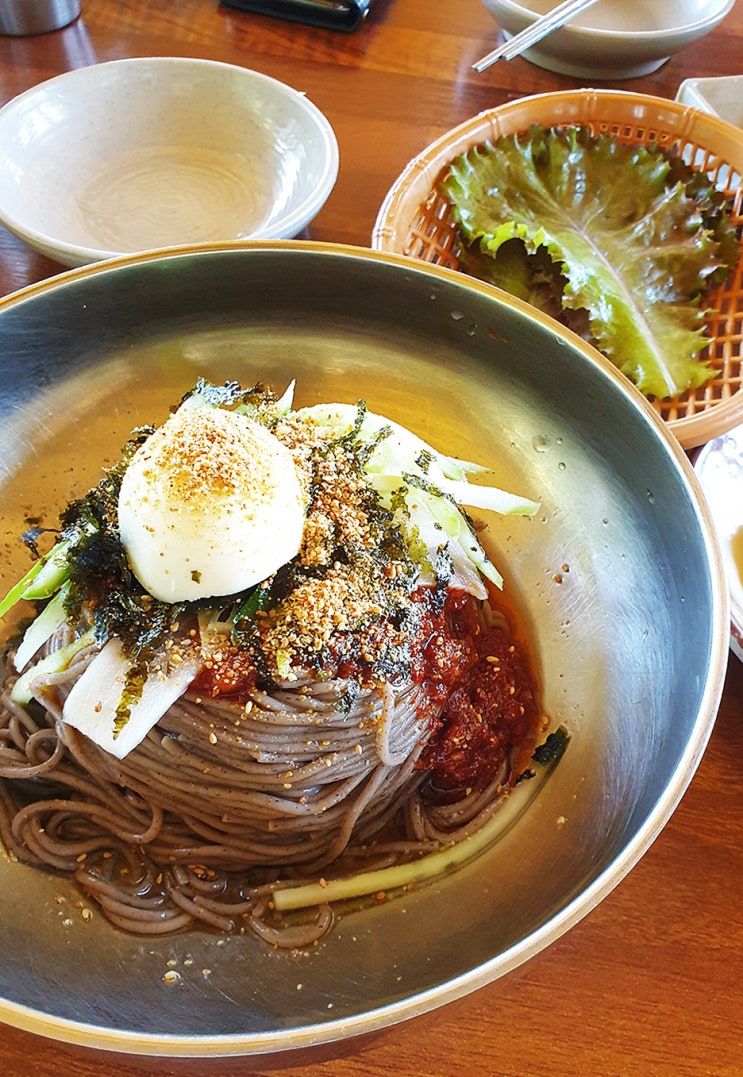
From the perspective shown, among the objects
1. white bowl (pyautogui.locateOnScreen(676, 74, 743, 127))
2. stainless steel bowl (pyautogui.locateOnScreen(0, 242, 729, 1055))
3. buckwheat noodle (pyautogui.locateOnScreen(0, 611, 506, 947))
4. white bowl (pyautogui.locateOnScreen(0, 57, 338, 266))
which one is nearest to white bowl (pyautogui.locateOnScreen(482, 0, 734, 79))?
white bowl (pyautogui.locateOnScreen(676, 74, 743, 127))

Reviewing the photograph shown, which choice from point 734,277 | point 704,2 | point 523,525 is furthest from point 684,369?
point 704,2

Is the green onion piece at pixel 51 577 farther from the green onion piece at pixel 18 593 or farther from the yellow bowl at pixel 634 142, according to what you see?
the yellow bowl at pixel 634 142

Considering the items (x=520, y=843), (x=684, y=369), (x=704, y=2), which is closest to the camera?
(x=520, y=843)

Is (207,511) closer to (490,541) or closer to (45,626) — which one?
(45,626)

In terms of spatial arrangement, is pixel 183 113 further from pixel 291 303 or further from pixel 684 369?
pixel 684 369

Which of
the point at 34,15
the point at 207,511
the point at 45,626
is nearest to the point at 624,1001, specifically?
the point at 207,511

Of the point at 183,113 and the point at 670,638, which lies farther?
the point at 183,113

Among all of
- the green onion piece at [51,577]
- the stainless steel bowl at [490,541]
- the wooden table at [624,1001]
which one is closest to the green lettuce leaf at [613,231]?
the stainless steel bowl at [490,541]

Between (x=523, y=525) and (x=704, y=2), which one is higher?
(x=704, y=2)
